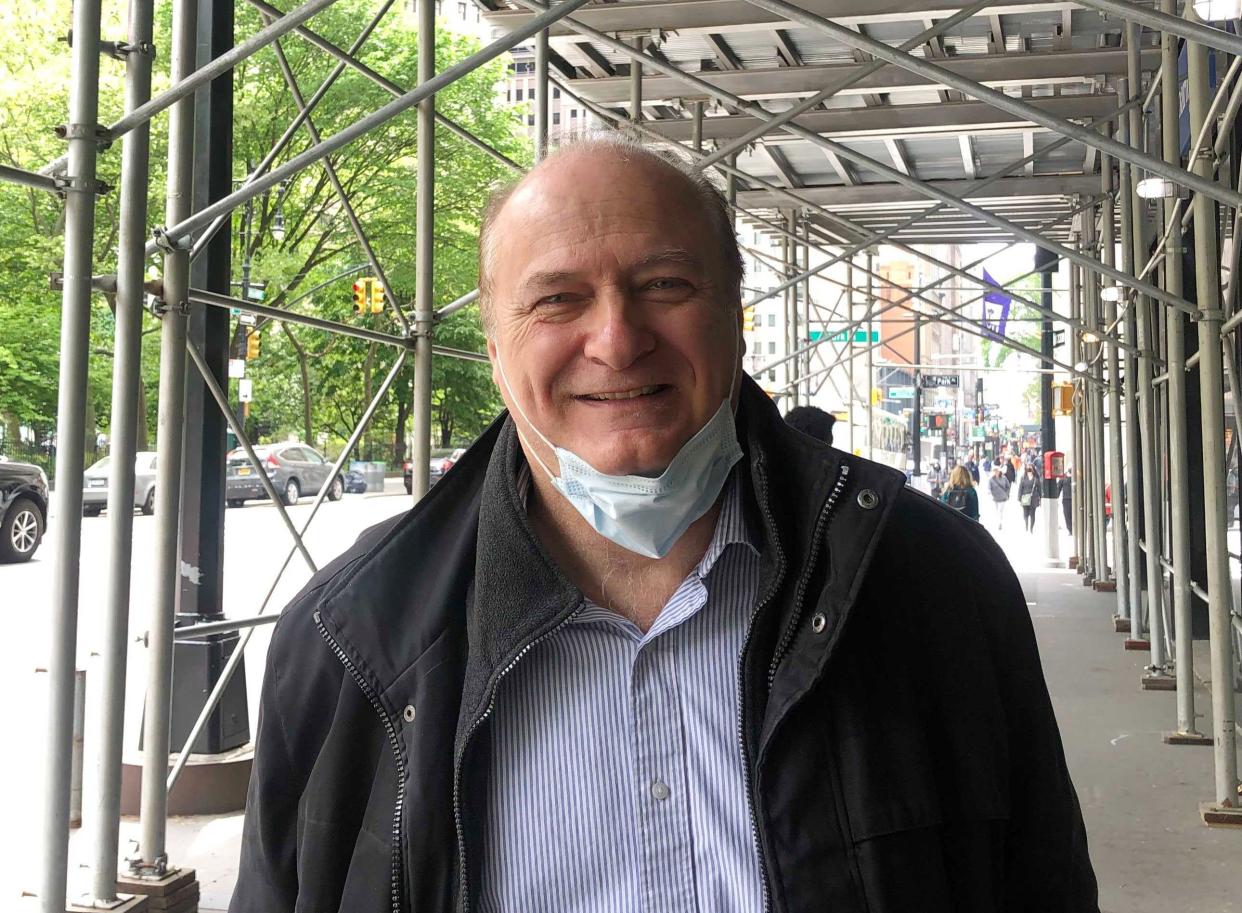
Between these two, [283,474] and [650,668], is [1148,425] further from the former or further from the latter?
[283,474]

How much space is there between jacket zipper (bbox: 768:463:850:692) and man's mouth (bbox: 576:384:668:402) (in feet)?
0.95

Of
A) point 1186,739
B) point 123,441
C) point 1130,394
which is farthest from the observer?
point 1130,394

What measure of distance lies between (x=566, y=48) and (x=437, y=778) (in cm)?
959

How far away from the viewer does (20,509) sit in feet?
55.5

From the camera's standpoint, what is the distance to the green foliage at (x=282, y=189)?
1023 inches

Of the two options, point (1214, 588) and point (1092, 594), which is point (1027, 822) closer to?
point (1214, 588)

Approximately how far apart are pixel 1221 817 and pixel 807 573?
5.98 m

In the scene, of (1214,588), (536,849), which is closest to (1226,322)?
(1214,588)

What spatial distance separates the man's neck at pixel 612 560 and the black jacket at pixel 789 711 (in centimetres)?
9

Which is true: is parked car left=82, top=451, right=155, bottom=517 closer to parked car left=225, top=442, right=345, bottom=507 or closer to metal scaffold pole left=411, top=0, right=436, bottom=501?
parked car left=225, top=442, right=345, bottom=507

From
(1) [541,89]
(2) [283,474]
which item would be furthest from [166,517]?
(2) [283,474]

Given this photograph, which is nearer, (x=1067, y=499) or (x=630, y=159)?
(x=630, y=159)

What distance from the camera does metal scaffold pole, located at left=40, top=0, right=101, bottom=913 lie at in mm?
3961

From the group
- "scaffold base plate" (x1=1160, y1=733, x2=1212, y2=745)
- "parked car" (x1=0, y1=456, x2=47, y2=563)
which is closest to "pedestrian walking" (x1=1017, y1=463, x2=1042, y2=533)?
"parked car" (x1=0, y1=456, x2=47, y2=563)
